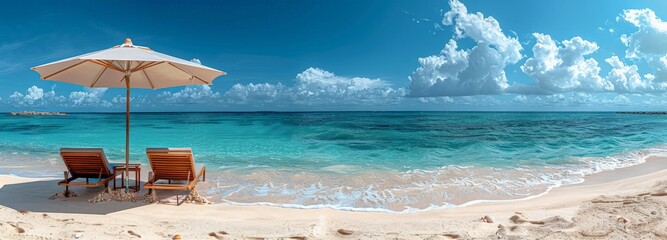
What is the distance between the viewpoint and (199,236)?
4.25 meters

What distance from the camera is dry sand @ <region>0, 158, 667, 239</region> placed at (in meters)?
4.25

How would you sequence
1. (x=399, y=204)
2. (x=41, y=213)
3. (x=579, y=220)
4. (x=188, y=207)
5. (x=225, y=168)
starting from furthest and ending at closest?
(x=225, y=168) → (x=399, y=204) → (x=188, y=207) → (x=41, y=213) → (x=579, y=220)

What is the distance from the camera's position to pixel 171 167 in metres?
6.11

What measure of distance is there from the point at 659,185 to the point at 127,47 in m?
9.80

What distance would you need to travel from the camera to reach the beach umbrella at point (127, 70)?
5.30 meters

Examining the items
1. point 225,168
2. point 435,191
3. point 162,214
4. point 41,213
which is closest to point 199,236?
point 162,214

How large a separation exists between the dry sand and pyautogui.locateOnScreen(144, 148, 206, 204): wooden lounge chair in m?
0.32

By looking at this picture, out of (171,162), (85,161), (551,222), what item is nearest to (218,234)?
(171,162)

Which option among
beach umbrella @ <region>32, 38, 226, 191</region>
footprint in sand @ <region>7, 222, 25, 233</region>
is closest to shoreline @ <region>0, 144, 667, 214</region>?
beach umbrella @ <region>32, 38, 226, 191</region>

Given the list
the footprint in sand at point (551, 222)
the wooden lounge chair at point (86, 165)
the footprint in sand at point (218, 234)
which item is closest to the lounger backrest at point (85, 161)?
the wooden lounge chair at point (86, 165)

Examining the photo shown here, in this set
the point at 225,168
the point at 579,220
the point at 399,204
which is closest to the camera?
the point at 579,220

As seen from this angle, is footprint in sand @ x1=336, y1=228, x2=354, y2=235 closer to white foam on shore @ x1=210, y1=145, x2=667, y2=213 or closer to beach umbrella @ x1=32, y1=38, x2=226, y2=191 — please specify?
white foam on shore @ x1=210, y1=145, x2=667, y2=213

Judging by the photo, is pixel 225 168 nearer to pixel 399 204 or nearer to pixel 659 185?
pixel 399 204

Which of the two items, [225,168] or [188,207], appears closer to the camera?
[188,207]
